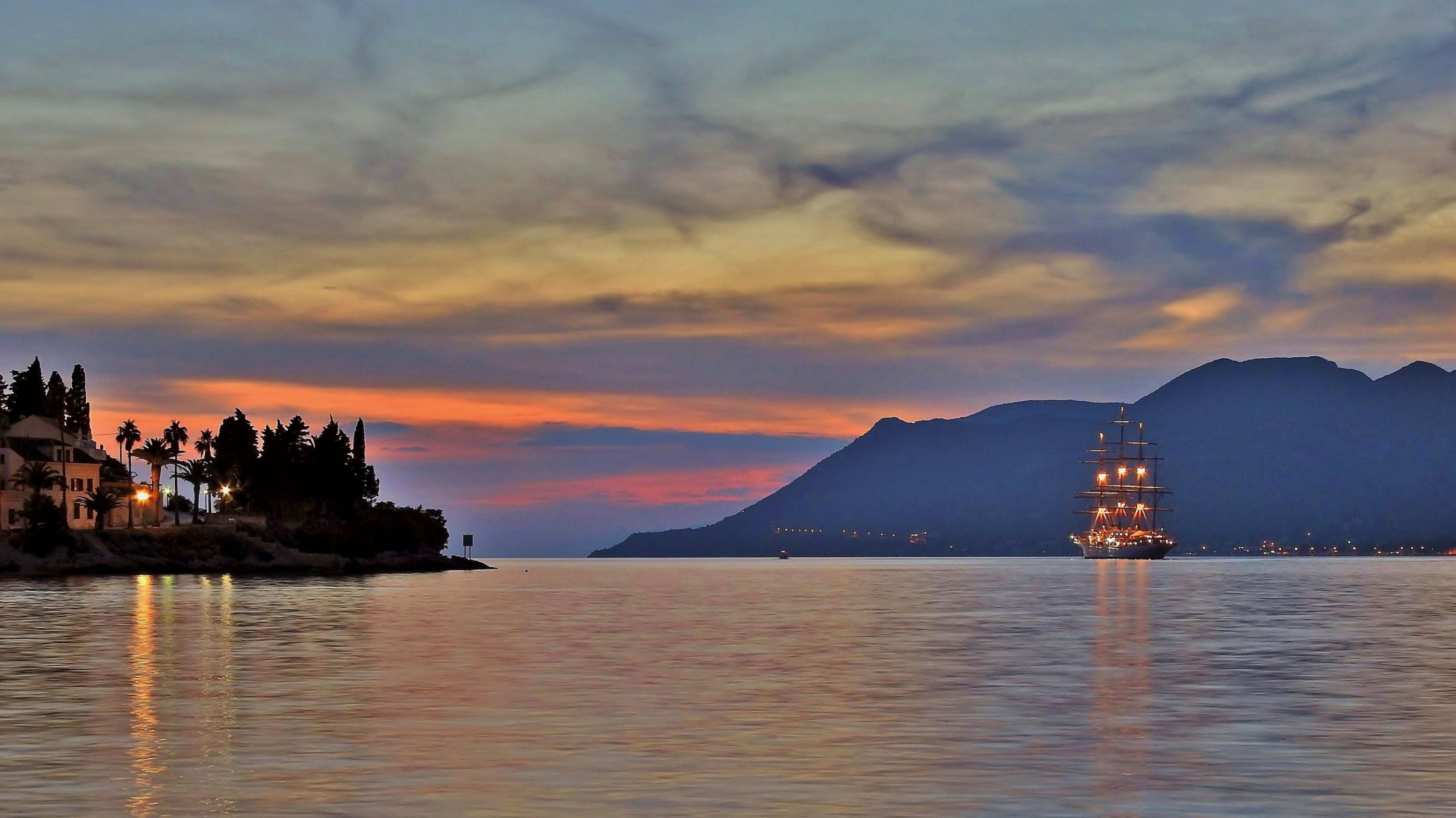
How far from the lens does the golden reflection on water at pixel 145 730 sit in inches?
1003

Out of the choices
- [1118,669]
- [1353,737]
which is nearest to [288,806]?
[1353,737]

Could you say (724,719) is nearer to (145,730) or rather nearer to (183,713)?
(145,730)

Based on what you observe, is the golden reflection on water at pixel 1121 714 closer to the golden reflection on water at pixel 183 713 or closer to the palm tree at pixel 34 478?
the golden reflection on water at pixel 183 713

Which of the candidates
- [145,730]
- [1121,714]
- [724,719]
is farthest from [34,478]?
[1121,714]

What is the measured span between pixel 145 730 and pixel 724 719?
43.4ft

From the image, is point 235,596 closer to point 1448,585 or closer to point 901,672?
point 901,672

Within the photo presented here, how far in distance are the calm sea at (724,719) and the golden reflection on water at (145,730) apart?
12 cm

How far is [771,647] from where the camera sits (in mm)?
65125

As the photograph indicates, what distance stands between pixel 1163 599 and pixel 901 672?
89.9 meters

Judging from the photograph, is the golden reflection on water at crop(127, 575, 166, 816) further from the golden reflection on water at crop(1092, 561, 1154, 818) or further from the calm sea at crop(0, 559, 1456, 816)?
the golden reflection on water at crop(1092, 561, 1154, 818)

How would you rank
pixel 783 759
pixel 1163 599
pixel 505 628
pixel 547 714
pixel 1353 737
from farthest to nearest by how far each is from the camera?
pixel 1163 599
pixel 505 628
pixel 547 714
pixel 1353 737
pixel 783 759

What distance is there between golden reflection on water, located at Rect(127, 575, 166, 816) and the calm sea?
0.12m

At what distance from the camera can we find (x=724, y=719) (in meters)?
37.7

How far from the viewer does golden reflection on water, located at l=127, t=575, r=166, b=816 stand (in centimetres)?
2547
